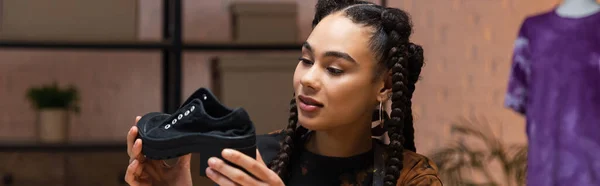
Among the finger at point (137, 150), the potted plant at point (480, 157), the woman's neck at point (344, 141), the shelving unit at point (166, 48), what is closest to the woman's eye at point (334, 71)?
the woman's neck at point (344, 141)

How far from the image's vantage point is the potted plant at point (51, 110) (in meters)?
3.08

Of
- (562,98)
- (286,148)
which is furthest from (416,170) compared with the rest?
(562,98)

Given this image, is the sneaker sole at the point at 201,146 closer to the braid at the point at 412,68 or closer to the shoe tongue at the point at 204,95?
the shoe tongue at the point at 204,95

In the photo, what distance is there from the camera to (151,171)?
149cm

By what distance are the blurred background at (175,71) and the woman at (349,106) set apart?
45.6 inches

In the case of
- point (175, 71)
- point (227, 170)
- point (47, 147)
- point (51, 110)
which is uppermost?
point (227, 170)

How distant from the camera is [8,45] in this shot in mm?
2980

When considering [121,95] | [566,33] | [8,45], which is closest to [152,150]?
[566,33]

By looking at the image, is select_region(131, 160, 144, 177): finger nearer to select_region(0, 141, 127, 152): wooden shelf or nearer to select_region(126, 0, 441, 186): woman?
select_region(126, 0, 441, 186): woman

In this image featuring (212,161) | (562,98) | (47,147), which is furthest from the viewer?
(47,147)

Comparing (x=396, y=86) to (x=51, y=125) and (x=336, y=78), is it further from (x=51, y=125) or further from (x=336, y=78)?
(x=51, y=125)

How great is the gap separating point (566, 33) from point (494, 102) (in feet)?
3.77

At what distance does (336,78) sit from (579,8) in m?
0.67

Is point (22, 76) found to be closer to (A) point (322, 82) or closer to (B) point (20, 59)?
(B) point (20, 59)
